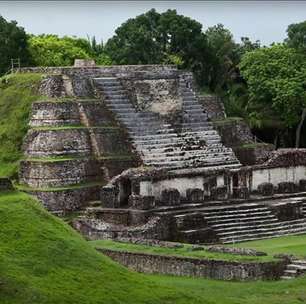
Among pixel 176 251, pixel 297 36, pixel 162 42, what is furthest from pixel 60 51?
pixel 176 251

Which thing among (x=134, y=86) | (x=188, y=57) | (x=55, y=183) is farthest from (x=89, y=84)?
(x=188, y=57)

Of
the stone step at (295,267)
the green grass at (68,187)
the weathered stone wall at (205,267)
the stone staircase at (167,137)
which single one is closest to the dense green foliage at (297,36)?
the stone staircase at (167,137)

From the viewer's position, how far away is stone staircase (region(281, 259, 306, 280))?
2425 centimetres

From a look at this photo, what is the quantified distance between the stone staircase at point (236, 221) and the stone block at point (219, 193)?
0.53 metres

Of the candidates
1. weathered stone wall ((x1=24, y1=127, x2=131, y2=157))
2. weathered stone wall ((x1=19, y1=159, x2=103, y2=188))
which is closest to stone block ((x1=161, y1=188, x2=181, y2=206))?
weathered stone wall ((x1=19, y1=159, x2=103, y2=188))

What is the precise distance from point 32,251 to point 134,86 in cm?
1969

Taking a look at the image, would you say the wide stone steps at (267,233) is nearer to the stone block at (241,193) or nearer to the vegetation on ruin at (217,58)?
the stone block at (241,193)

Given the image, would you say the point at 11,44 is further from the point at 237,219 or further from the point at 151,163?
the point at 237,219

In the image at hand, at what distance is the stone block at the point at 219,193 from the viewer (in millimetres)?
34875

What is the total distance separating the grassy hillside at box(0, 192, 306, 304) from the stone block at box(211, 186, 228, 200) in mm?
13517

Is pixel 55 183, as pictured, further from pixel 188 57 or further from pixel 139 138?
pixel 188 57

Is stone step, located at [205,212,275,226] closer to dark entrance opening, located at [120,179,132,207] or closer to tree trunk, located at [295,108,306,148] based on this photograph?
dark entrance opening, located at [120,179,132,207]

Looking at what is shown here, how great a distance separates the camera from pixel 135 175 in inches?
1316

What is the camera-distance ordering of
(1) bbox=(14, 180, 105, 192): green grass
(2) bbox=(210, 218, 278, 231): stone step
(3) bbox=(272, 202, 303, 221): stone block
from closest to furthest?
(2) bbox=(210, 218, 278, 231): stone step < (1) bbox=(14, 180, 105, 192): green grass < (3) bbox=(272, 202, 303, 221): stone block
